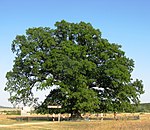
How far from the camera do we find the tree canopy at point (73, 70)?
49.2m

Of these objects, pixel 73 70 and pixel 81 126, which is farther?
pixel 73 70

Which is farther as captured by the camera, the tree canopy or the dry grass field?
the tree canopy

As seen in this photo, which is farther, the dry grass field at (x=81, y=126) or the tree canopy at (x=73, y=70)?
the tree canopy at (x=73, y=70)

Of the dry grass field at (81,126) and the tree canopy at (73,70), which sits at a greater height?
the tree canopy at (73,70)

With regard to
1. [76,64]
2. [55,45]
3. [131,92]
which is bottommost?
[131,92]

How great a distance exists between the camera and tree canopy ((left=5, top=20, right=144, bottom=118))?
161ft

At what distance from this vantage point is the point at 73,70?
48312 mm

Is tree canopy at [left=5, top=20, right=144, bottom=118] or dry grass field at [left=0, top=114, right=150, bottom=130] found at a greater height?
tree canopy at [left=5, top=20, right=144, bottom=118]

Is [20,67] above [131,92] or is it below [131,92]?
above

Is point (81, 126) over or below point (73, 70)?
below

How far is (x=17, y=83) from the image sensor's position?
5262 centimetres

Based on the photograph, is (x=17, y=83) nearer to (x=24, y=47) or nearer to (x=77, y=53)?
(x=24, y=47)

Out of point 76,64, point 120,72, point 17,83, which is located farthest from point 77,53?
point 17,83

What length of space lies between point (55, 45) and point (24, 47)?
4.32 metres
